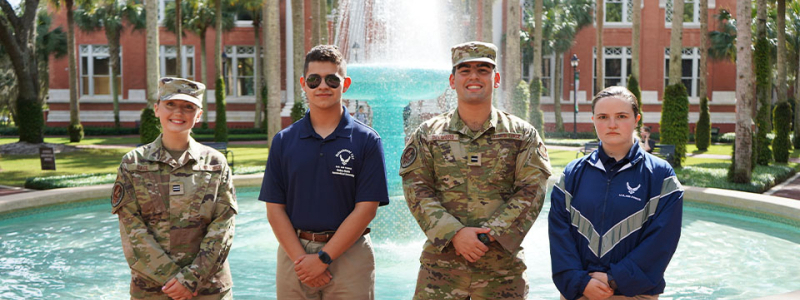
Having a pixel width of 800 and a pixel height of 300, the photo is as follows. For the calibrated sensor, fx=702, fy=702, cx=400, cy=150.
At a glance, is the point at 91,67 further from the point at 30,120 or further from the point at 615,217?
the point at 615,217

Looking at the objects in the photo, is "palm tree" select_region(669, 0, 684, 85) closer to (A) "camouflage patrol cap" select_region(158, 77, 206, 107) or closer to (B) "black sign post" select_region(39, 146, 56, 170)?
(B) "black sign post" select_region(39, 146, 56, 170)

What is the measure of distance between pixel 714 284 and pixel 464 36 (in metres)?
30.2

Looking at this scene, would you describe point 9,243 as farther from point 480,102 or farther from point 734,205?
point 734,205

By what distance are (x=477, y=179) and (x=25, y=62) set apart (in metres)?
23.7

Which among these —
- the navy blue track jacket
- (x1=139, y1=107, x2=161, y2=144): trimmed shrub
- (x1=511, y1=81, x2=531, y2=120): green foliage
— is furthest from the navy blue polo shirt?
(x1=511, y1=81, x2=531, y2=120): green foliage

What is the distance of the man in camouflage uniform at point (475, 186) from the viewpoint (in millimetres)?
3498

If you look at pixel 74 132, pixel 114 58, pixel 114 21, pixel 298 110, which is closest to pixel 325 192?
pixel 298 110

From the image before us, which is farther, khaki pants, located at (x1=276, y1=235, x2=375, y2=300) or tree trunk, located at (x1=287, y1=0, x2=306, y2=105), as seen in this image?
tree trunk, located at (x1=287, y1=0, x2=306, y2=105)

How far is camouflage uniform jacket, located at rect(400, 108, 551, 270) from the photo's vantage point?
3.51m

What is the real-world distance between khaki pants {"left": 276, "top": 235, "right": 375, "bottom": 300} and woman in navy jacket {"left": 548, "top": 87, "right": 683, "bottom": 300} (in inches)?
36.8

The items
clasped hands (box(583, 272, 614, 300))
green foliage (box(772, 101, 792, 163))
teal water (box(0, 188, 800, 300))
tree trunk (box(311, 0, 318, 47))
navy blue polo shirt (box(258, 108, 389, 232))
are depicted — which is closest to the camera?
clasped hands (box(583, 272, 614, 300))

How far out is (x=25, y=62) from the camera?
76.3ft

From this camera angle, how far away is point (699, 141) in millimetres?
26172

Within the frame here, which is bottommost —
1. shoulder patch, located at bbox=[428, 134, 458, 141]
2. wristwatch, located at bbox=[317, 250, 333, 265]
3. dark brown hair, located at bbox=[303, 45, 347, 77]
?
wristwatch, located at bbox=[317, 250, 333, 265]
